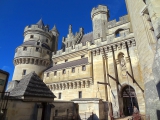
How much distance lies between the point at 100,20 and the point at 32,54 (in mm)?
15709

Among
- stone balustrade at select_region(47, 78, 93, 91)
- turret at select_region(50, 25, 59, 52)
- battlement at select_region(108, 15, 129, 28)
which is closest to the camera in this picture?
stone balustrade at select_region(47, 78, 93, 91)

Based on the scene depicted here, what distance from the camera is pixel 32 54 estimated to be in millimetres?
23281

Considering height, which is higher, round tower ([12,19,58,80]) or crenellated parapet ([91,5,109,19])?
crenellated parapet ([91,5,109,19])

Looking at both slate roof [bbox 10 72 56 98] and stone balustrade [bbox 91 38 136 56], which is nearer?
slate roof [bbox 10 72 56 98]

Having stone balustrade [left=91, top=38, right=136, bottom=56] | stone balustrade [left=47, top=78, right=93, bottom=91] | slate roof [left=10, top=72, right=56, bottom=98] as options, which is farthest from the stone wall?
stone balustrade [left=47, top=78, right=93, bottom=91]

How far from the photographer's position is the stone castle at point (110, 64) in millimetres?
8094

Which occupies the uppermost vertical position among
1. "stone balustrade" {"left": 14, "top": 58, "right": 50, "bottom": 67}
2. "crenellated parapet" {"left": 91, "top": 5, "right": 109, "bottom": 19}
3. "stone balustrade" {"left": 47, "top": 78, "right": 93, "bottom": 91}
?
"crenellated parapet" {"left": 91, "top": 5, "right": 109, "bottom": 19}

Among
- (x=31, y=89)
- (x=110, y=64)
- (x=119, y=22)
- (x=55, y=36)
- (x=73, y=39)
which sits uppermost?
(x=55, y=36)

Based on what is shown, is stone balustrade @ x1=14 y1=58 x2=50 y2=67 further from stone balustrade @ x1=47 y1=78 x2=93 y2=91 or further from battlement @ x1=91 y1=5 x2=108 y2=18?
battlement @ x1=91 y1=5 x2=108 y2=18

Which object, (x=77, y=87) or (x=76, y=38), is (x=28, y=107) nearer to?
(x=77, y=87)

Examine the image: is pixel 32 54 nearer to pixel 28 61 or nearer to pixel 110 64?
pixel 28 61

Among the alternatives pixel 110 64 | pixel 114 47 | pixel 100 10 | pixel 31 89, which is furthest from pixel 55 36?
pixel 31 89

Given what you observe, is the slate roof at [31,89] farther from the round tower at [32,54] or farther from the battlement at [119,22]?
the battlement at [119,22]

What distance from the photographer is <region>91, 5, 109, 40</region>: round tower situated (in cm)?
1989
